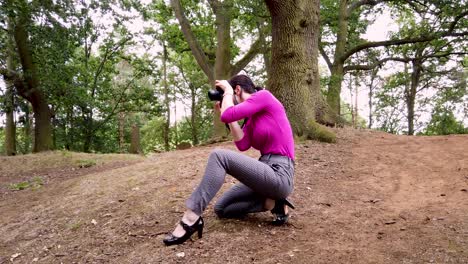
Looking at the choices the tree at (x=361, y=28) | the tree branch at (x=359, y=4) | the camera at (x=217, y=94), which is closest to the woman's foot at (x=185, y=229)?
the camera at (x=217, y=94)

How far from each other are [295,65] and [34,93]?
789 cm

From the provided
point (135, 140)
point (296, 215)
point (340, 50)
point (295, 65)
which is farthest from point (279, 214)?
point (340, 50)

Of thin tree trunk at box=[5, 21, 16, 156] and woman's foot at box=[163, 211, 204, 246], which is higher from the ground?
thin tree trunk at box=[5, 21, 16, 156]

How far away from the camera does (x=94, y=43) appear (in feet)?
48.7

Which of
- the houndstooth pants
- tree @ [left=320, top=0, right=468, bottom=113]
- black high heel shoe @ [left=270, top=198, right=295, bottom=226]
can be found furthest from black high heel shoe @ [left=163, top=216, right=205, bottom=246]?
tree @ [left=320, top=0, right=468, bottom=113]

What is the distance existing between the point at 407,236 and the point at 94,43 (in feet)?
48.4

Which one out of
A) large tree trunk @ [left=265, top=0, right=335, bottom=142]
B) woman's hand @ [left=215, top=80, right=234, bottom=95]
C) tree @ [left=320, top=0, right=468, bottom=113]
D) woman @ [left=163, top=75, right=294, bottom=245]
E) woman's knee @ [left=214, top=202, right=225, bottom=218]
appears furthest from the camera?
tree @ [left=320, top=0, right=468, bottom=113]

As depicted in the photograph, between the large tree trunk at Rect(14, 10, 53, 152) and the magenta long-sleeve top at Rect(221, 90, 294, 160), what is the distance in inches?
A: 346

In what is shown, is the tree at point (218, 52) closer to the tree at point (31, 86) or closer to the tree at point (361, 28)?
the tree at point (361, 28)

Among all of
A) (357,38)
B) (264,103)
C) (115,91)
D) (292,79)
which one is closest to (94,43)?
(115,91)

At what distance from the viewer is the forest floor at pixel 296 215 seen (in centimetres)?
255

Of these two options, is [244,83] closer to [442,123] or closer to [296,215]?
[296,215]

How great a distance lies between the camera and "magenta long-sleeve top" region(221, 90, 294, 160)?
277cm

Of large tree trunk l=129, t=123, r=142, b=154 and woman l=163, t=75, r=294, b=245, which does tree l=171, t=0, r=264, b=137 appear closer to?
large tree trunk l=129, t=123, r=142, b=154
